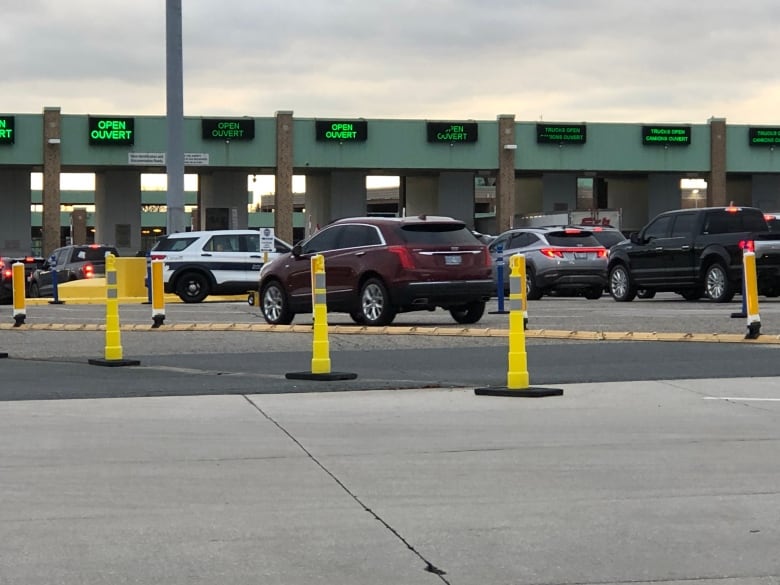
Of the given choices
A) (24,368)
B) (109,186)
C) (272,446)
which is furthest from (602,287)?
(109,186)

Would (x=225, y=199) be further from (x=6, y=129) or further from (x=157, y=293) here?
(x=157, y=293)

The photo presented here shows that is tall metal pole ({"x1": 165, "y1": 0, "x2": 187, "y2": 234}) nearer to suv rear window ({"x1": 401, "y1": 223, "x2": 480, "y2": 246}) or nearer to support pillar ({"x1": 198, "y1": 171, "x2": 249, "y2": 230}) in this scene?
suv rear window ({"x1": 401, "y1": 223, "x2": 480, "y2": 246})

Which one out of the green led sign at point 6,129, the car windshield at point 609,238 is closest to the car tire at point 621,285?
the car windshield at point 609,238

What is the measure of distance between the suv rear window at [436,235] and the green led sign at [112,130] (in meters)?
45.8

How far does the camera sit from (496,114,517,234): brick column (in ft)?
223

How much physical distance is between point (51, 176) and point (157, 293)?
149 feet

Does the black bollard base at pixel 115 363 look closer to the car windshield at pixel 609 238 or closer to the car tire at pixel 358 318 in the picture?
the car tire at pixel 358 318

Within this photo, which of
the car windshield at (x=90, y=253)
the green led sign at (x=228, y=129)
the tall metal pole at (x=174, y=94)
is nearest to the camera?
the tall metal pole at (x=174, y=94)

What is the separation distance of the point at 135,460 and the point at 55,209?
5761 centimetres

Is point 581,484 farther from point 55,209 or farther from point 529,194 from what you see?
point 529,194

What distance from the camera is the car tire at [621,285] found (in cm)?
2814

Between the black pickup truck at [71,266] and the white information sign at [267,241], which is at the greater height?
the white information sign at [267,241]

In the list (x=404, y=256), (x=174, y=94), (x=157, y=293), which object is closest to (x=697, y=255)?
(x=404, y=256)

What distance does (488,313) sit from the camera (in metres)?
24.4
